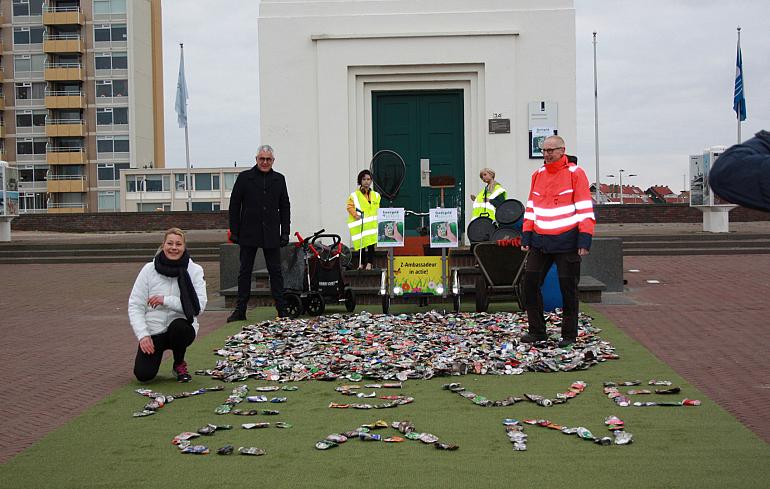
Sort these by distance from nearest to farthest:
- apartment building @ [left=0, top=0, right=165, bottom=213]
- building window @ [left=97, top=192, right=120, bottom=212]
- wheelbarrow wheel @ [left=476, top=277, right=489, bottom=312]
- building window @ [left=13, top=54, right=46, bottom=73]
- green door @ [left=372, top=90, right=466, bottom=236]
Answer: wheelbarrow wheel @ [left=476, top=277, right=489, bottom=312], green door @ [left=372, top=90, right=466, bottom=236], apartment building @ [left=0, top=0, right=165, bottom=213], building window @ [left=13, top=54, right=46, bottom=73], building window @ [left=97, top=192, right=120, bottom=212]

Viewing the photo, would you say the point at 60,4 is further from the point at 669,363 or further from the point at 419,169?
the point at 669,363

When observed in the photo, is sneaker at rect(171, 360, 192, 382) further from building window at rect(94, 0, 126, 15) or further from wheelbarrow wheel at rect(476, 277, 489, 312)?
building window at rect(94, 0, 126, 15)

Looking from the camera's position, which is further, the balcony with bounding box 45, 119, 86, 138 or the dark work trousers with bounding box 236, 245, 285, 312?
the balcony with bounding box 45, 119, 86, 138

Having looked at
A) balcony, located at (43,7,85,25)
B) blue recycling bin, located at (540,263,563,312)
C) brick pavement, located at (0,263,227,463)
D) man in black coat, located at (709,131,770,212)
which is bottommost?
brick pavement, located at (0,263,227,463)

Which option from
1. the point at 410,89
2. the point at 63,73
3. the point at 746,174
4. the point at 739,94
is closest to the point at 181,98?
the point at 63,73

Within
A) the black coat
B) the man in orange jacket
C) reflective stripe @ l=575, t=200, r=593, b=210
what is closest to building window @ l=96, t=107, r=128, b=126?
the black coat

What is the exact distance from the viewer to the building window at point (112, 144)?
76.4m

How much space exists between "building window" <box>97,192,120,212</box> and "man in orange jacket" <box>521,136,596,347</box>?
70.6 meters

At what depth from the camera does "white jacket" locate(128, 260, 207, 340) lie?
7.86 metres

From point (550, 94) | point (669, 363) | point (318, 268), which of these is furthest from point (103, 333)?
point (550, 94)

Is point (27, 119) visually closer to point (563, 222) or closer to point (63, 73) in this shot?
point (63, 73)

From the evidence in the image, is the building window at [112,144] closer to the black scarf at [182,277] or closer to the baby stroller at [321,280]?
the baby stroller at [321,280]

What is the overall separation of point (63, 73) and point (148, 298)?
7186cm

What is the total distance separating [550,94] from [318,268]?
6563 mm
